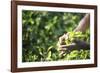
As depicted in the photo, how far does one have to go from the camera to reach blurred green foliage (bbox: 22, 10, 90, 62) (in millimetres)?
1861

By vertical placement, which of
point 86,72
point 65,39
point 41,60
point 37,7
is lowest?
point 86,72

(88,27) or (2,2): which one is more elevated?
(2,2)

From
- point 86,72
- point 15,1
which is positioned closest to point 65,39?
point 86,72

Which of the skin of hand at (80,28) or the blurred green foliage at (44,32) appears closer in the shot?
the blurred green foliage at (44,32)

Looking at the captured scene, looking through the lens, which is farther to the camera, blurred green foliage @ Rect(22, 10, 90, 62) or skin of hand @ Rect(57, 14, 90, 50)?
skin of hand @ Rect(57, 14, 90, 50)

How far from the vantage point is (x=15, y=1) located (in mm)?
1802

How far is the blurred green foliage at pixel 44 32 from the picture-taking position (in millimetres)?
1861

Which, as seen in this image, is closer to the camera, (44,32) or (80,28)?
(44,32)

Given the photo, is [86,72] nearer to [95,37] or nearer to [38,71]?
[95,37]

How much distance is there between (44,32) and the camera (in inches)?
75.5

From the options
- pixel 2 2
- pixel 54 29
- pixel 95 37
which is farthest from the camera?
pixel 95 37

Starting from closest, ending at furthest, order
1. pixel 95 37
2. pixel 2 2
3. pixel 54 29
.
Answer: pixel 2 2
pixel 54 29
pixel 95 37

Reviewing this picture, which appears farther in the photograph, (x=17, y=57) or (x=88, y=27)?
(x=88, y=27)

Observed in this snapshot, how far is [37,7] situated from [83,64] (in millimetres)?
729
